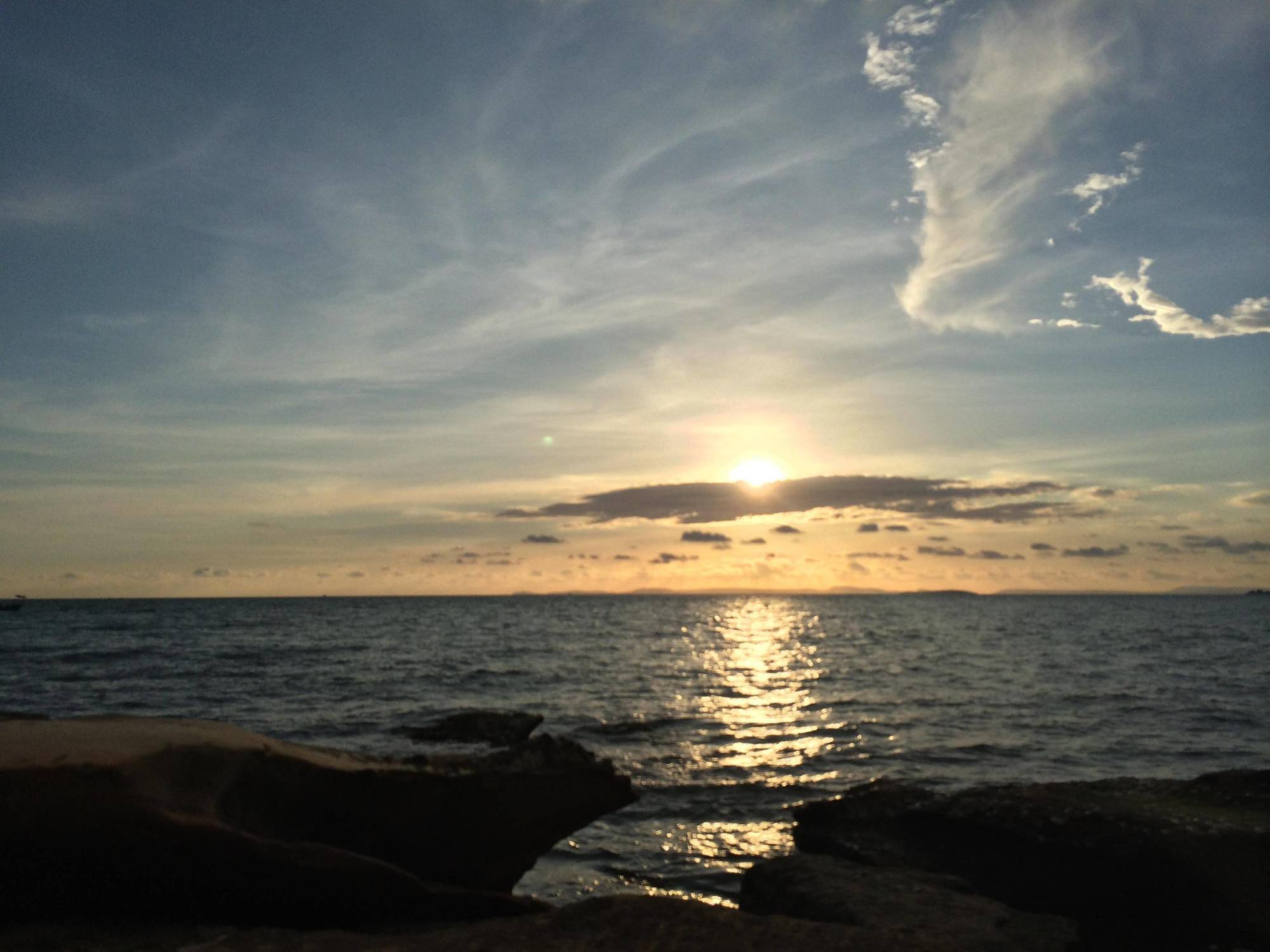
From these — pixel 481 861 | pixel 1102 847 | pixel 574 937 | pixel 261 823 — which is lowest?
pixel 1102 847

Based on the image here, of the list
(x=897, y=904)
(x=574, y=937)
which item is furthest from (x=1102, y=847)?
(x=574, y=937)

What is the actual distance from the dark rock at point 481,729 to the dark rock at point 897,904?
11.0 m

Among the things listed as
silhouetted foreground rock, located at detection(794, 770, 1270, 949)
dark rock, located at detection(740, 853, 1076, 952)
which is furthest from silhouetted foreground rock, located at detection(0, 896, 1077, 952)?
silhouetted foreground rock, located at detection(794, 770, 1270, 949)

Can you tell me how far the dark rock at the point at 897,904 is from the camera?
6.75m

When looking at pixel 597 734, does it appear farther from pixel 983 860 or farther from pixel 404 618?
pixel 404 618

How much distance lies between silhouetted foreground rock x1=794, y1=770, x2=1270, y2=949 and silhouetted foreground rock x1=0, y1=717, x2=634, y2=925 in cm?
368

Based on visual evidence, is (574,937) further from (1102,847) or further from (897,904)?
(1102,847)

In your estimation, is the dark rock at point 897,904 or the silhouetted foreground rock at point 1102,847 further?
the silhouetted foreground rock at point 1102,847

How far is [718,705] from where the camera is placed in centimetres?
2658

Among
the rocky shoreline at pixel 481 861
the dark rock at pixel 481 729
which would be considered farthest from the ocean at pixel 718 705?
the rocky shoreline at pixel 481 861

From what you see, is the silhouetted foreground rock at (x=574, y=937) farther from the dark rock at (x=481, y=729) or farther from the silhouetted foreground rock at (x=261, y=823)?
the dark rock at (x=481, y=729)

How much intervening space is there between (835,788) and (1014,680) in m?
20.6

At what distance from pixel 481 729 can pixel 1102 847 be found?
47.2ft

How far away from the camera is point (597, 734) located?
20.3m
